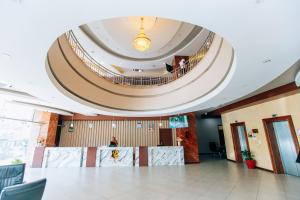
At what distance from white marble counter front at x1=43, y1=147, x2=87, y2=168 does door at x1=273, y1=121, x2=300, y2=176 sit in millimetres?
10322

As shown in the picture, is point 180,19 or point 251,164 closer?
point 180,19

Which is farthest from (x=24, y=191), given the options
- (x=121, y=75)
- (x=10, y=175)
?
(x=121, y=75)

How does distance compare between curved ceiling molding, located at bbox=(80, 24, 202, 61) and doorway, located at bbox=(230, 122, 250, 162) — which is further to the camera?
doorway, located at bbox=(230, 122, 250, 162)

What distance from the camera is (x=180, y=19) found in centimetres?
255

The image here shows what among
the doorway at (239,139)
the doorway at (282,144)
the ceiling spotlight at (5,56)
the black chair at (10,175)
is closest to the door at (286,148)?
the doorway at (282,144)

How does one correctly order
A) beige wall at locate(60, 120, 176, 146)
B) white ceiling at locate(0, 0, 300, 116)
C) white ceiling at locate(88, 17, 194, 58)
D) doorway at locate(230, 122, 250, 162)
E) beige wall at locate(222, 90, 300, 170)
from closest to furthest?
white ceiling at locate(0, 0, 300, 116), beige wall at locate(222, 90, 300, 170), white ceiling at locate(88, 17, 194, 58), doorway at locate(230, 122, 250, 162), beige wall at locate(60, 120, 176, 146)

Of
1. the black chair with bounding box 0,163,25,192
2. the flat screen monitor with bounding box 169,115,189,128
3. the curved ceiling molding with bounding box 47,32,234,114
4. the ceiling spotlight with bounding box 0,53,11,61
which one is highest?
the curved ceiling molding with bounding box 47,32,234,114

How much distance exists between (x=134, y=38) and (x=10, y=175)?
732 cm

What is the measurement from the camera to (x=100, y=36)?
26.4ft

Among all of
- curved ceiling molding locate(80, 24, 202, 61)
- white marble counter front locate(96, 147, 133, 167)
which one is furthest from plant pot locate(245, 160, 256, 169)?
curved ceiling molding locate(80, 24, 202, 61)

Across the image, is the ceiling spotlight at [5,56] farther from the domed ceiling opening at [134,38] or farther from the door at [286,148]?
the door at [286,148]

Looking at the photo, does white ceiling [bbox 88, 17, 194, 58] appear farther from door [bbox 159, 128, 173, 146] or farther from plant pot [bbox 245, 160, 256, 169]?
plant pot [bbox 245, 160, 256, 169]

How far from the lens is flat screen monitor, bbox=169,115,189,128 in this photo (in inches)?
396

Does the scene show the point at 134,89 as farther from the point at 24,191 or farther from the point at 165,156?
the point at 24,191
